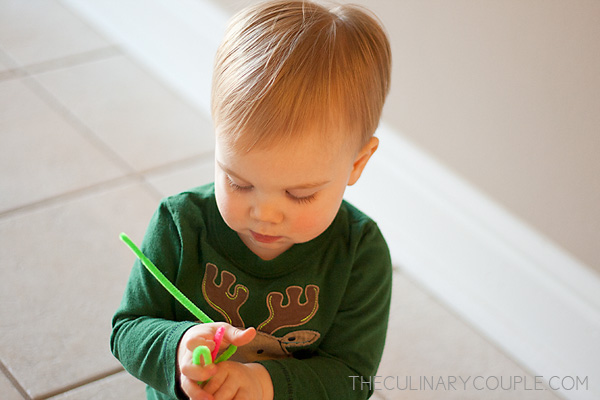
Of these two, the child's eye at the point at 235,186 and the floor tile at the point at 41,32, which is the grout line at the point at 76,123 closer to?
the floor tile at the point at 41,32

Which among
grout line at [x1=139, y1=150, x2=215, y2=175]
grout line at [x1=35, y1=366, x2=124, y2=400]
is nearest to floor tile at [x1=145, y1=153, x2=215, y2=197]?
grout line at [x1=139, y1=150, x2=215, y2=175]

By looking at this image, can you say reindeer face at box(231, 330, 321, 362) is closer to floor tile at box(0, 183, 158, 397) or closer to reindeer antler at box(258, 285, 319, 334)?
reindeer antler at box(258, 285, 319, 334)

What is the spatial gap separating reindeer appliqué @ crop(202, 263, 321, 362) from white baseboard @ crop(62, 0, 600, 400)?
44cm

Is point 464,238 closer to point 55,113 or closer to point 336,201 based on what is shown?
point 336,201

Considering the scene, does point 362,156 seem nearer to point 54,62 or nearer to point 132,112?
point 132,112

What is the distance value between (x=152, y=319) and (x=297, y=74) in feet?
1.00

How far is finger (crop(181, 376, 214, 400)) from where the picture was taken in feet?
2.34

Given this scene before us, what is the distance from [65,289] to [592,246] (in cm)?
77

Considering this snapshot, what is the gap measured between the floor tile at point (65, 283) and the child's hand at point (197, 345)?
1.14 feet

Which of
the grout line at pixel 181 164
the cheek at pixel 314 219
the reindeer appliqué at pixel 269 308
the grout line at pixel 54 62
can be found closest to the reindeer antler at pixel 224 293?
the reindeer appliqué at pixel 269 308

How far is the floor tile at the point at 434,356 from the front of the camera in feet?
3.61

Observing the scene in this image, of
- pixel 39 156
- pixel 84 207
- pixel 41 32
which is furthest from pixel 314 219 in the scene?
pixel 41 32

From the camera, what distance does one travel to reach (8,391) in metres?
0.98

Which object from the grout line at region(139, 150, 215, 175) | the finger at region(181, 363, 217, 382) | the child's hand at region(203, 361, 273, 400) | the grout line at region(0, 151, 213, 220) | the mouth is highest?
the mouth
